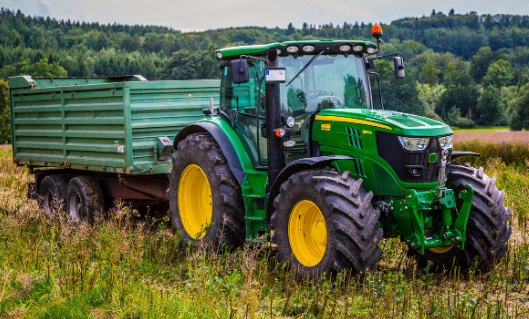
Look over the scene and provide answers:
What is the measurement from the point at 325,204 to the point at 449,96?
7102 cm

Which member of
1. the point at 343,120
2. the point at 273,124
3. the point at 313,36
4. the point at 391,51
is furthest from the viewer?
the point at 313,36

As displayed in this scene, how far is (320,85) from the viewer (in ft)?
20.4

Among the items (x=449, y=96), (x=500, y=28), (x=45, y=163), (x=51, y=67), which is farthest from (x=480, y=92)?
(x=500, y=28)

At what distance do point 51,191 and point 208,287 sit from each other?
5.78m

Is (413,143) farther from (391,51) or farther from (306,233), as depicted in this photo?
(391,51)

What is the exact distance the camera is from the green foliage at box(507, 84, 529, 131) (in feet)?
143

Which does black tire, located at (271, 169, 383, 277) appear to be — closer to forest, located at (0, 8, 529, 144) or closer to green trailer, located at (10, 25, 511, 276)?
green trailer, located at (10, 25, 511, 276)

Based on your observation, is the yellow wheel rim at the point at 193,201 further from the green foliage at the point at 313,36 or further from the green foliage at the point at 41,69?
the green foliage at the point at 41,69

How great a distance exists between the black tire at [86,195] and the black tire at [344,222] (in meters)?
4.56

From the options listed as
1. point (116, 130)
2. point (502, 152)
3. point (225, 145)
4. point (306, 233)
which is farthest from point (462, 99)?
point (306, 233)

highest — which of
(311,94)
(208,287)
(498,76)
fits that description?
(498,76)

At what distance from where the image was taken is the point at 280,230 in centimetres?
571

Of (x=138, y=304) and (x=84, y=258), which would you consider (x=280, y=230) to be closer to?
(x=138, y=304)

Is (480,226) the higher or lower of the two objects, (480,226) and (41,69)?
the lower
